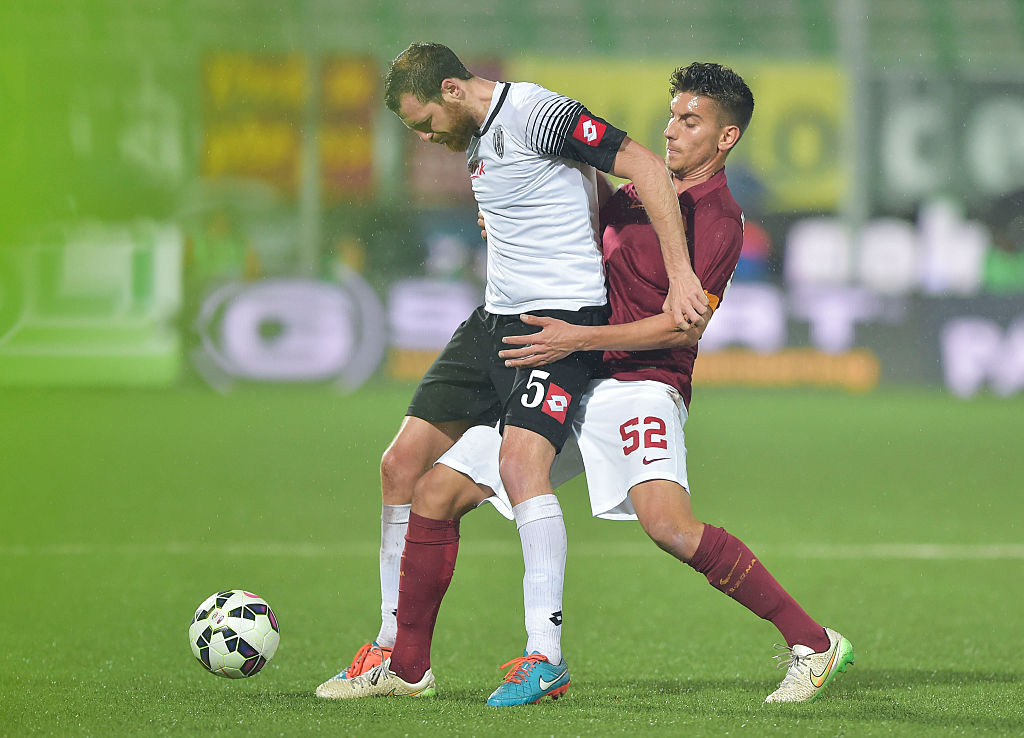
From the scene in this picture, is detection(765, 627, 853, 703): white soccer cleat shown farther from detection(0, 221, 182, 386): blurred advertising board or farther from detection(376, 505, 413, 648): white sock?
detection(0, 221, 182, 386): blurred advertising board

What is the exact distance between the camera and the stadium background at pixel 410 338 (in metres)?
5.03

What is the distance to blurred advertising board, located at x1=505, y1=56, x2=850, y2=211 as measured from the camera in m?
19.7

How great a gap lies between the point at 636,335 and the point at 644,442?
304 millimetres

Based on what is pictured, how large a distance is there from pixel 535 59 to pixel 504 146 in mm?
15798

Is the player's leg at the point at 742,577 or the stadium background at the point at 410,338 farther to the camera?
the stadium background at the point at 410,338

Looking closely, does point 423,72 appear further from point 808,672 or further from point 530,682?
point 808,672

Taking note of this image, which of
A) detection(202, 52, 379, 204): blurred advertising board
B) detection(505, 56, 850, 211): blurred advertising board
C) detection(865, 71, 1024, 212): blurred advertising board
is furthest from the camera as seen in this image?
detection(865, 71, 1024, 212): blurred advertising board

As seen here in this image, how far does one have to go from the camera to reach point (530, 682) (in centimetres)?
393

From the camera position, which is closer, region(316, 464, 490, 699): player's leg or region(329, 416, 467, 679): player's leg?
region(316, 464, 490, 699): player's leg

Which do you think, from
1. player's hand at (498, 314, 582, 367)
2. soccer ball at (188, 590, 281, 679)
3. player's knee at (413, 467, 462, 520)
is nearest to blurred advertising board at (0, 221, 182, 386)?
soccer ball at (188, 590, 281, 679)

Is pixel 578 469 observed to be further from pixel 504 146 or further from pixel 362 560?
pixel 362 560

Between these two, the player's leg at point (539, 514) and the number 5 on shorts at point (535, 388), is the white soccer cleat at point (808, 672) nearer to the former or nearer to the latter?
the player's leg at point (539, 514)

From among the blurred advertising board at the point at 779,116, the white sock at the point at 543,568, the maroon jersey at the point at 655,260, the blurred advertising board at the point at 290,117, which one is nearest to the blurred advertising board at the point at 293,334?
the blurred advertising board at the point at 290,117

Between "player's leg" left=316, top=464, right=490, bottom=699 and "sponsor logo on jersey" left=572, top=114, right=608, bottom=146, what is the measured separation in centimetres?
101
